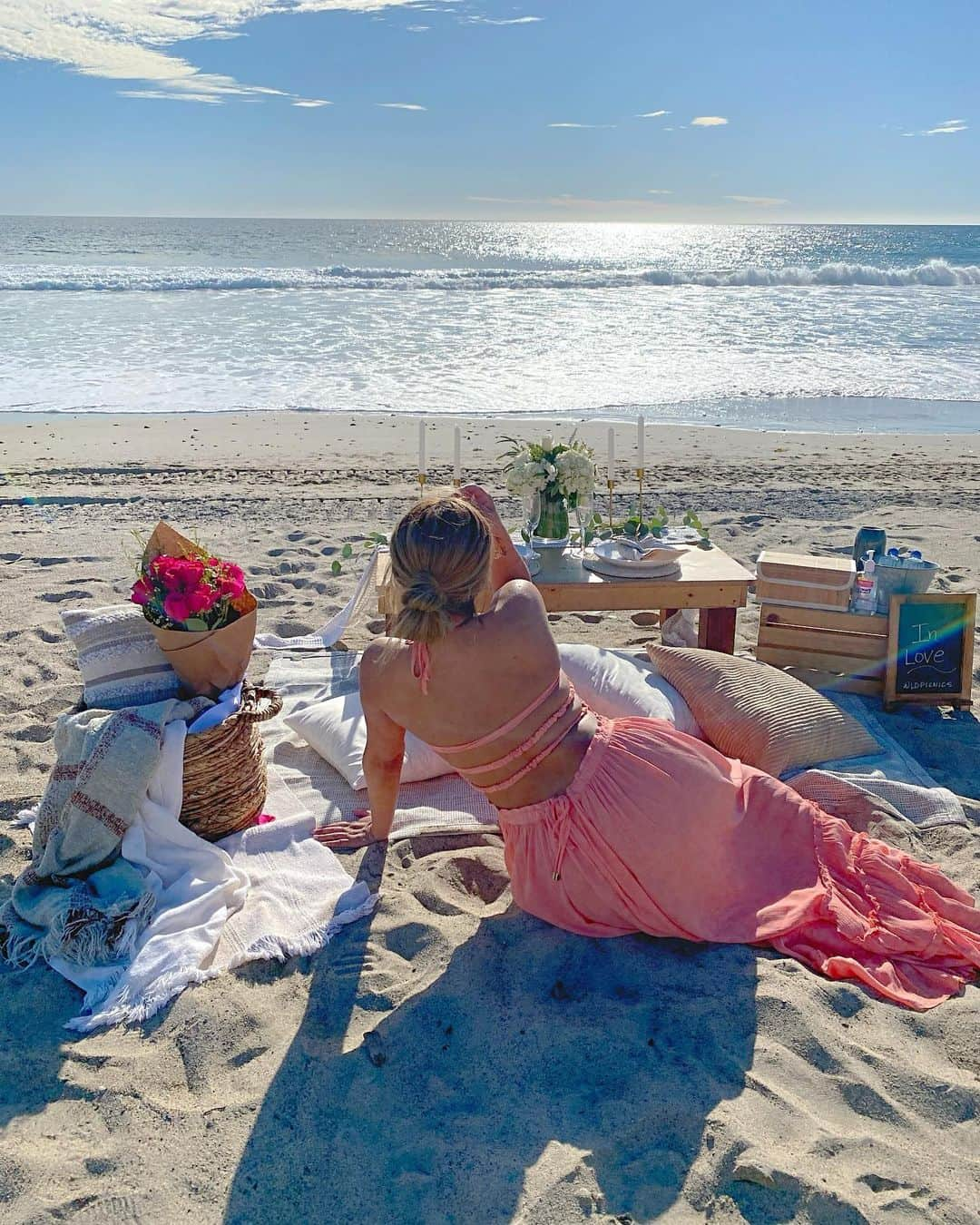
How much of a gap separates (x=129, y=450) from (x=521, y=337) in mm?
8639

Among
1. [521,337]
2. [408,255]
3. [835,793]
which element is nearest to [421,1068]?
[835,793]

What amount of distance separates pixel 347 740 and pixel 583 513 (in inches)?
63.2

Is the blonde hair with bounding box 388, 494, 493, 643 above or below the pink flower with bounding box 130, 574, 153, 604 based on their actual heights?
above

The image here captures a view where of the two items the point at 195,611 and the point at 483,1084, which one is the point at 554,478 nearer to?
the point at 195,611

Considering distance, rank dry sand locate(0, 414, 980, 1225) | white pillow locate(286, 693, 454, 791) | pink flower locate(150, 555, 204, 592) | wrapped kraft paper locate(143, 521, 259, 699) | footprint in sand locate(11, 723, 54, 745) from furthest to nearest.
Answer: footprint in sand locate(11, 723, 54, 745) → white pillow locate(286, 693, 454, 791) → wrapped kraft paper locate(143, 521, 259, 699) → pink flower locate(150, 555, 204, 592) → dry sand locate(0, 414, 980, 1225)

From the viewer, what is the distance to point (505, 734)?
258 centimetres

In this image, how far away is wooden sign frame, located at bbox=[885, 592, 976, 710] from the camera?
4.29m

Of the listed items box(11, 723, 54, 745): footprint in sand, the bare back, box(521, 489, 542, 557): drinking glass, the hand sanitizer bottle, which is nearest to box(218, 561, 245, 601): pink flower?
the bare back

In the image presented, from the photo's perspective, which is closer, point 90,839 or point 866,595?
point 90,839

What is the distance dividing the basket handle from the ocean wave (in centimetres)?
2156

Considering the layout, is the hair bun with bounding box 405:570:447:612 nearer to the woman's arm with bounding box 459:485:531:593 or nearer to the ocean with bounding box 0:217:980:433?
the woman's arm with bounding box 459:485:531:593

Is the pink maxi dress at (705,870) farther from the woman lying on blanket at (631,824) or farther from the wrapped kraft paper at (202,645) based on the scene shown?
the wrapped kraft paper at (202,645)

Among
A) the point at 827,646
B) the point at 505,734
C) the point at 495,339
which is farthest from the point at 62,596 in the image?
the point at 495,339

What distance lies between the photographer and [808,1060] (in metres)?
2.30
